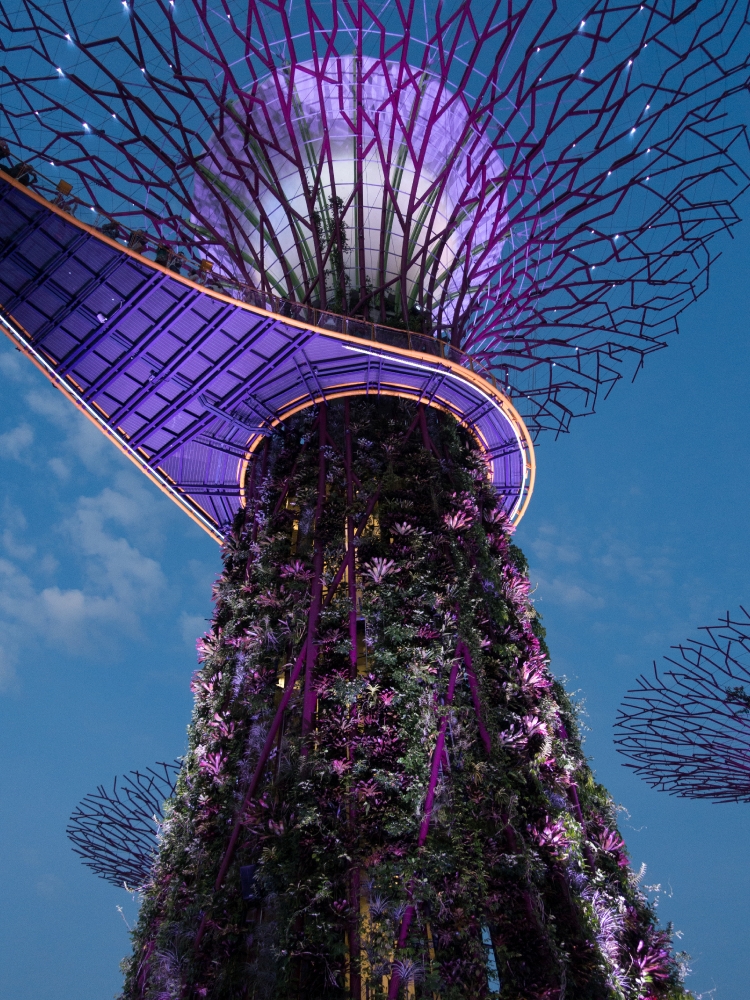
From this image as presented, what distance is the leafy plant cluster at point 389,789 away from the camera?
12648mm

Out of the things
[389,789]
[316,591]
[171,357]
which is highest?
[171,357]

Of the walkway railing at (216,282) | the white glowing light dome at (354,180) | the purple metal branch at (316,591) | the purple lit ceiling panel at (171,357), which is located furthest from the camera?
the white glowing light dome at (354,180)

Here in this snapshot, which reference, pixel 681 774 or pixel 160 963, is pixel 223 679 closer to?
pixel 160 963

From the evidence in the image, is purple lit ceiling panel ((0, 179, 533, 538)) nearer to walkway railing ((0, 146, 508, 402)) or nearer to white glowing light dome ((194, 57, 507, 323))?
walkway railing ((0, 146, 508, 402))

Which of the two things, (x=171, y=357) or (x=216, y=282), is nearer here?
(x=216, y=282)

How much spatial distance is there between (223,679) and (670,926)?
34.2 feet

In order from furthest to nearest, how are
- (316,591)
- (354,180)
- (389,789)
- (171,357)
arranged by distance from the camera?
1. (354,180)
2. (171,357)
3. (316,591)
4. (389,789)

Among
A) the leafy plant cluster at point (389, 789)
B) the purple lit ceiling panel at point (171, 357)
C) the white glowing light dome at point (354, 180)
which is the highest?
the white glowing light dome at point (354, 180)

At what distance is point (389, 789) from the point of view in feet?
45.6

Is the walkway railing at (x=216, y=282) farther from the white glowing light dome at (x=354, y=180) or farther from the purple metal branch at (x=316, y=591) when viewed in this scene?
the white glowing light dome at (x=354, y=180)

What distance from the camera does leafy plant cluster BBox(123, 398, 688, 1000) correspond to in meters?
12.6

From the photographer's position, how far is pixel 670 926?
1530 cm

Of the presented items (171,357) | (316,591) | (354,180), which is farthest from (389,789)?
(354,180)

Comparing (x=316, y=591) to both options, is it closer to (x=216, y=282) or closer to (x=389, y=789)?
(x=389, y=789)
